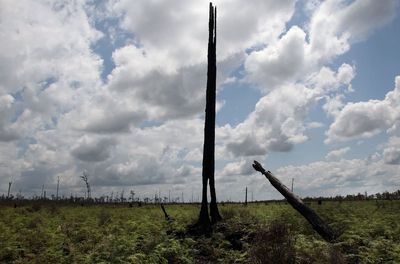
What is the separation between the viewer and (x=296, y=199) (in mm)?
15430

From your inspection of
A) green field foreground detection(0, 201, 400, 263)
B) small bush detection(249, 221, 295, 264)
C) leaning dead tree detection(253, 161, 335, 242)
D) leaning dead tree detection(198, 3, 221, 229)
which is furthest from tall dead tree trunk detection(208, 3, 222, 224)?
small bush detection(249, 221, 295, 264)

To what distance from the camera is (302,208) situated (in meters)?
14.9

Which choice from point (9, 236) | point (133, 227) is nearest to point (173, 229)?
point (133, 227)

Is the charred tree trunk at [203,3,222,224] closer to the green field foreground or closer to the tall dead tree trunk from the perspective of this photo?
the tall dead tree trunk

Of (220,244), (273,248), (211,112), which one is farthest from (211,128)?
(273,248)

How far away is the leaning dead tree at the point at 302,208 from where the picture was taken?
1359 centimetres

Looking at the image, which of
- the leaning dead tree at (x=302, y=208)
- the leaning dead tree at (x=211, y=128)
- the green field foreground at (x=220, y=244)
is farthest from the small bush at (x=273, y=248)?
the leaning dead tree at (x=211, y=128)

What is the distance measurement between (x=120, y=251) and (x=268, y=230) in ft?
13.9

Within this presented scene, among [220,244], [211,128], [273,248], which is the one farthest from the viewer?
[211,128]

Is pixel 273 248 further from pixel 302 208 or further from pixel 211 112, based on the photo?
pixel 211 112

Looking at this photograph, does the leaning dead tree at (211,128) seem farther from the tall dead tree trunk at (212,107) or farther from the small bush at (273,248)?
the small bush at (273,248)

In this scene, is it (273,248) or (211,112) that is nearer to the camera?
(273,248)

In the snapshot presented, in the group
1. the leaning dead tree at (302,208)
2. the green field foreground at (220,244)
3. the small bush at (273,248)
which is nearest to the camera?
the small bush at (273,248)

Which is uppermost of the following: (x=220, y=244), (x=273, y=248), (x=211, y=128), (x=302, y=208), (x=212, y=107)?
(x=212, y=107)
